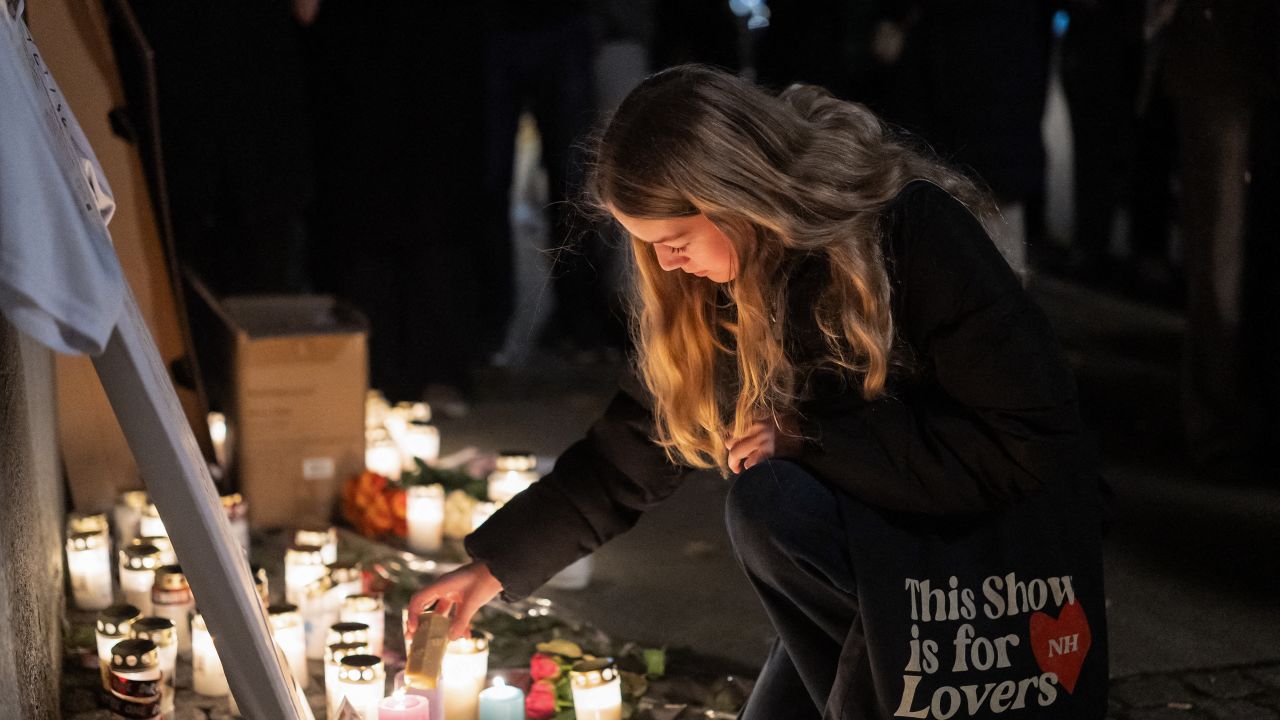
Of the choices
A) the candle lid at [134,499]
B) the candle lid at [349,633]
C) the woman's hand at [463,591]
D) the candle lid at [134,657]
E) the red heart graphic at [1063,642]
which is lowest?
the candle lid at [134,499]

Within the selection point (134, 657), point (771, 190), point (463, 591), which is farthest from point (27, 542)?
point (771, 190)

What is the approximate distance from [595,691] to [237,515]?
116 cm

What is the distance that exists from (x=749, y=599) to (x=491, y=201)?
8.46 ft

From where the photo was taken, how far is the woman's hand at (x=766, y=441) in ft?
6.31

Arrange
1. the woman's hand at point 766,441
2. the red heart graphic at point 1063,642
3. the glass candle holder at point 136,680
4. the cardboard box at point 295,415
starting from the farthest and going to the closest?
the cardboard box at point 295,415
the glass candle holder at point 136,680
the woman's hand at point 766,441
the red heart graphic at point 1063,642

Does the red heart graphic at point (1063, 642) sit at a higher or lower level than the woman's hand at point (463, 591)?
higher

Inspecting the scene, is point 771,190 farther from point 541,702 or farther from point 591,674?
point 541,702

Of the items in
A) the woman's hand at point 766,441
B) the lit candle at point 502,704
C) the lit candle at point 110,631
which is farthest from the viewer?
the lit candle at point 110,631

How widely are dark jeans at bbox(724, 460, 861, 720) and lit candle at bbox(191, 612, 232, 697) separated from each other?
1.05 metres

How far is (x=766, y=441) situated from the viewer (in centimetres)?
194

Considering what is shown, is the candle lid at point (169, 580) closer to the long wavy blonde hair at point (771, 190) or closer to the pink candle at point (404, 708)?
the pink candle at point (404, 708)

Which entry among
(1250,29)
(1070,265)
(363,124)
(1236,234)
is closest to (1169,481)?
(1236,234)

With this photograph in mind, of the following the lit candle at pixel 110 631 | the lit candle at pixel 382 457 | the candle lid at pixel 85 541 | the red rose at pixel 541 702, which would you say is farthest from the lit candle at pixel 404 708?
the lit candle at pixel 382 457

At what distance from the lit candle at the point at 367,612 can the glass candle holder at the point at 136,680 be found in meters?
0.47
